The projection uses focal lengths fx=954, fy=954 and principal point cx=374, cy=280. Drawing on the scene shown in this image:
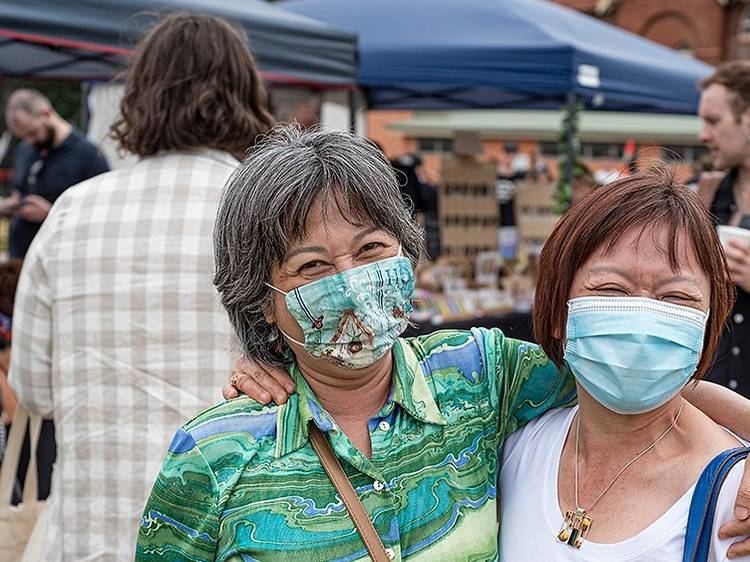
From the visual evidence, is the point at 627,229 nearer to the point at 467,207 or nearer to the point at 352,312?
the point at 352,312

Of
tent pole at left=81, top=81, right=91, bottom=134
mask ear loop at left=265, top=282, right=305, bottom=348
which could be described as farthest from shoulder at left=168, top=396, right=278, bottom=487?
tent pole at left=81, top=81, right=91, bottom=134

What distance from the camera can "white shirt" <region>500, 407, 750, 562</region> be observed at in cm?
150

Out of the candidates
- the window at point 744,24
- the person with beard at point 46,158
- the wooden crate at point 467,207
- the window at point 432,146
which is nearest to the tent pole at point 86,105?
the person with beard at point 46,158

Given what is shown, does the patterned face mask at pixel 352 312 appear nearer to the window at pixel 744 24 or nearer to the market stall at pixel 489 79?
the market stall at pixel 489 79

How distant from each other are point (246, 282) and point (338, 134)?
32cm

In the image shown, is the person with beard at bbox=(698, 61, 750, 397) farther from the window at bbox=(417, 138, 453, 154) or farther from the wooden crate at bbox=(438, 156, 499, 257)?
the window at bbox=(417, 138, 453, 154)

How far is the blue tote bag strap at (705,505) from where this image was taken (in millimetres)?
1471

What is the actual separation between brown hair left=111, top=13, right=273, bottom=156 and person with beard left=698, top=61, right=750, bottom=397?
1746 millimetres

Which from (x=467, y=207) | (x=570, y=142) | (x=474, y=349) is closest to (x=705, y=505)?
(x=474, y=349)

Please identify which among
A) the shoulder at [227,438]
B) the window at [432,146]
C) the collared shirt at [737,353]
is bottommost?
the window at [432,146]

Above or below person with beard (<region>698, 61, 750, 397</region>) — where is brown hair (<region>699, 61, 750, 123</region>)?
above

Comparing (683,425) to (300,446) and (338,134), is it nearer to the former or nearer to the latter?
(300,446)

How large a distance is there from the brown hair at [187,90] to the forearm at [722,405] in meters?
1.33

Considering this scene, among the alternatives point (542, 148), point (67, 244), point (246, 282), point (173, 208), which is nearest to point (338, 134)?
point (246, 282)
